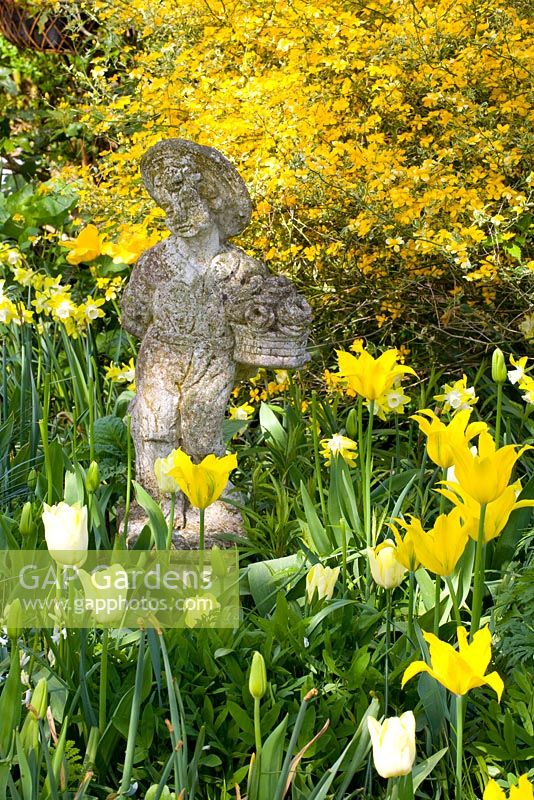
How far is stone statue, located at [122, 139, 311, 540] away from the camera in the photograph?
2436 mm

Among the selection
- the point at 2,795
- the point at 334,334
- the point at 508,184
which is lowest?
the point at 2,795

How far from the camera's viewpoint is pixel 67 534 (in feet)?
5.05

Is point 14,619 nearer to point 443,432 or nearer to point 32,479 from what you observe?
point 443,432

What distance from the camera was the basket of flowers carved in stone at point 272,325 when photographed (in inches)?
96.6

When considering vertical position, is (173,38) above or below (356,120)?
above

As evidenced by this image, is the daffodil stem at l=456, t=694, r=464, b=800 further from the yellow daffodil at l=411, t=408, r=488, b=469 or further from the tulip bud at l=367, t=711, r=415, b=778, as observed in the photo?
the yellow daffodil at l=411, t=408, r=488, b=469

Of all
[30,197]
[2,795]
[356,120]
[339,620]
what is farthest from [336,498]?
[30,197]

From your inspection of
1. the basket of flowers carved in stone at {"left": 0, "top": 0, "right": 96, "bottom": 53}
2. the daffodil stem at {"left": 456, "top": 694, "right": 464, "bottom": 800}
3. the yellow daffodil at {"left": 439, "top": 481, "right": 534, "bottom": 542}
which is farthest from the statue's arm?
the basket of flowers carved in stone at {"left": 0, "top": 0, "right": 96, "bottom": 53}

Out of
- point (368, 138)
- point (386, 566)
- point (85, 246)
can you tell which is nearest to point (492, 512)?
point (386, 566)

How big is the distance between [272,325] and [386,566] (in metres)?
0.90

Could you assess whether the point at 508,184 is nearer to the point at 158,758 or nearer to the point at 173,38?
the point at 173,38

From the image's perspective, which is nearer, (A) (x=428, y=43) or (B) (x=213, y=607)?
(B) (x=213, y=607)

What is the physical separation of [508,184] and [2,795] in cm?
255

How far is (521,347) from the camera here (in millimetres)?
3580
